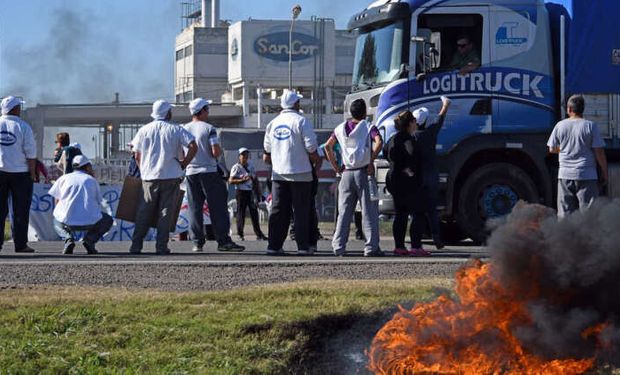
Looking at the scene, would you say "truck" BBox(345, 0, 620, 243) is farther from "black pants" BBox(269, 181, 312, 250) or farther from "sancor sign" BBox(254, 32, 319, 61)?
"sancor sign" BBox(254, 32, 319, 61)

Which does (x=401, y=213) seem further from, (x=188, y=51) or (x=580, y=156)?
(x=188, y=51)

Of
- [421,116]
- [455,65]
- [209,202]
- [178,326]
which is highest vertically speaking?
[455,65]

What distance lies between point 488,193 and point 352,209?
3340mm

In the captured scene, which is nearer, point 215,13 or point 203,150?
point 203,150

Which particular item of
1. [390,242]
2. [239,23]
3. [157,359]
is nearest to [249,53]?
[239,23]

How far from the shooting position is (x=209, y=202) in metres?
13.9

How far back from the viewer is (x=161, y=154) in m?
13.5

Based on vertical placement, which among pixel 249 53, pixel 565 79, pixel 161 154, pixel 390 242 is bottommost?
pixel 390 242

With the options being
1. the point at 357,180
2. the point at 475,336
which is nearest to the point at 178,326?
the point at 475,336

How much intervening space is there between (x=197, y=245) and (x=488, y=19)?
17.2 feet

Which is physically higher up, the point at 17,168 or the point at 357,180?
the point at 17,168

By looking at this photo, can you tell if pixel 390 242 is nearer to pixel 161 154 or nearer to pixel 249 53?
pixel 161 154

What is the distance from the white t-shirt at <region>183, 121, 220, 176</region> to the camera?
45.4 ft

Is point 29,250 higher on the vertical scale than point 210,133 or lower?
lower
